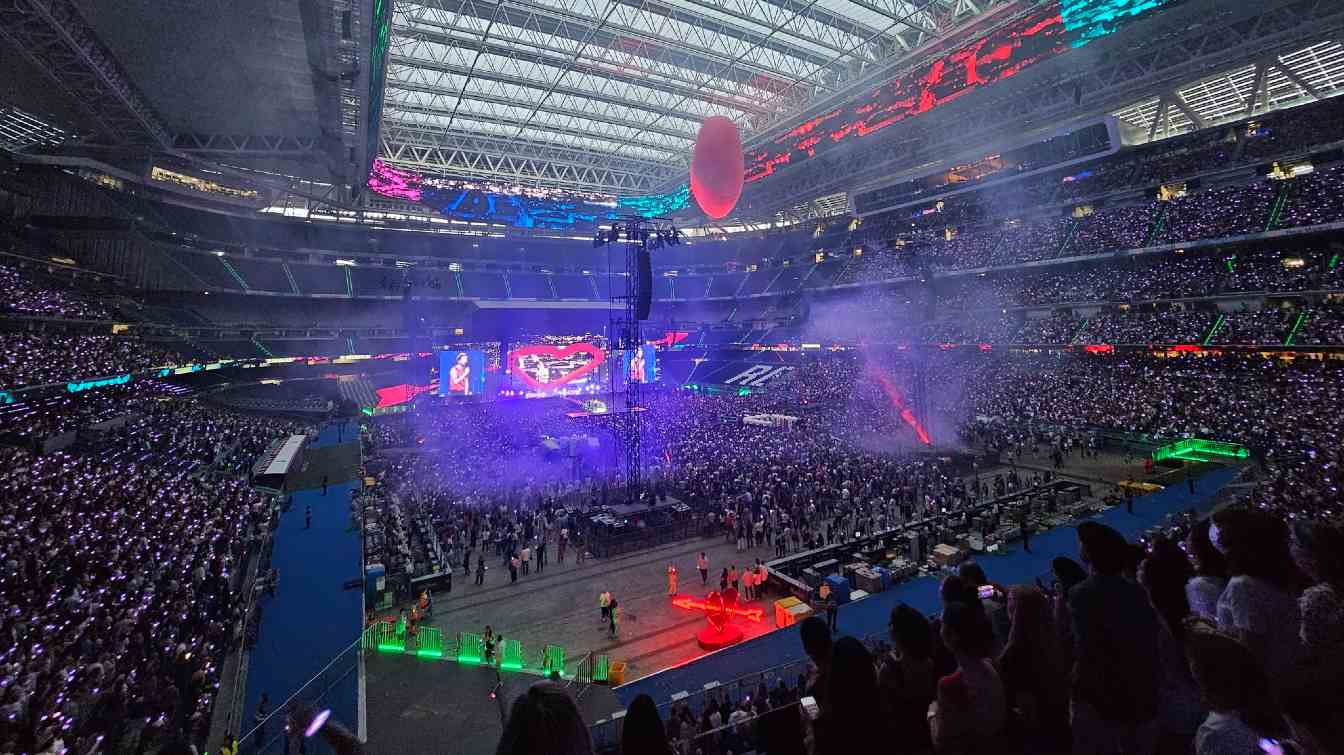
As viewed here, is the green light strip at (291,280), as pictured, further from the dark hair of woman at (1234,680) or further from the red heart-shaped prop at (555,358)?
the dark hair of woman at (1234,680)

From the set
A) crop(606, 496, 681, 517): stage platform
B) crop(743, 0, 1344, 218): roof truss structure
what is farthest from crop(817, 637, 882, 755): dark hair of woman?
crop(743, 0, 1344, 218): roof truss structure

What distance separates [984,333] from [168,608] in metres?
39.6

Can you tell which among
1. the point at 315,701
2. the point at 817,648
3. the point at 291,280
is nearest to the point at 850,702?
the point at 817,648

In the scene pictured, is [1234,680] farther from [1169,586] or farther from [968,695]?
[1169,586]

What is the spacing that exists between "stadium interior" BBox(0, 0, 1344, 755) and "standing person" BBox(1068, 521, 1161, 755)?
0.06ft

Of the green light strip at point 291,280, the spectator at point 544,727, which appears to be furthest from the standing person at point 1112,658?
the green light strip at point 291,280

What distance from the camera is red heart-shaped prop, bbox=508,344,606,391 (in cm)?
3934

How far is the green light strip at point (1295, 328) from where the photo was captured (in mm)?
23172

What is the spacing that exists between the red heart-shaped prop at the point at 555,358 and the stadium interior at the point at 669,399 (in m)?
0.31

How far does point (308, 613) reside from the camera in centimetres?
1109

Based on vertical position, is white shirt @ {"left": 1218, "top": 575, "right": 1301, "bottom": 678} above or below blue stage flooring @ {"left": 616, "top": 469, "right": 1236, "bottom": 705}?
above

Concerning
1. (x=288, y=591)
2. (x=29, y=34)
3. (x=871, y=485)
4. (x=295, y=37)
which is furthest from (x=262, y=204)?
(x=871, y=485)

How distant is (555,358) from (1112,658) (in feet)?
129

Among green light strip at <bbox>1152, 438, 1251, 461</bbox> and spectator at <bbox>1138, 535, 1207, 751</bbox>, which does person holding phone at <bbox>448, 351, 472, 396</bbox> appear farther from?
spectator at <bbox>1138, 535, 1207, 751</bbox>
